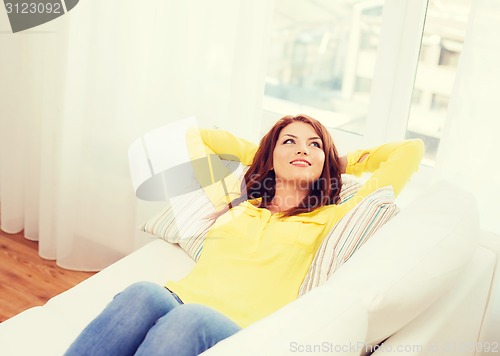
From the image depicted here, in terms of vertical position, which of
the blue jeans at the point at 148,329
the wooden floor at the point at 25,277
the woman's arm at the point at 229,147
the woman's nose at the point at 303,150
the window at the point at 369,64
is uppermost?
the window at the point at 369,64

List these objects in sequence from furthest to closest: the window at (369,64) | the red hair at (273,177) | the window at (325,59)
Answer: the window at (325,59) < the window at (369,64) < the red hair at (273,177)

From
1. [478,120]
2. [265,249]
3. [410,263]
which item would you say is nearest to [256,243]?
[265,249]

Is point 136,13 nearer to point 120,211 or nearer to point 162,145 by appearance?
point 162,145

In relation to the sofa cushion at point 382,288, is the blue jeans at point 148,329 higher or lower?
lower

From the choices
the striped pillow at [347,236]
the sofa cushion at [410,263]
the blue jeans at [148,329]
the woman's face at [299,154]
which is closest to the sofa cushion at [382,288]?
the sofa cushion at [410,263]

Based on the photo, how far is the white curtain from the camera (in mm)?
1822

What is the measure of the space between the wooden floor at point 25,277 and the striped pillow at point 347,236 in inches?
48.4

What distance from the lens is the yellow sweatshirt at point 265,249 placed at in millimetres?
1712

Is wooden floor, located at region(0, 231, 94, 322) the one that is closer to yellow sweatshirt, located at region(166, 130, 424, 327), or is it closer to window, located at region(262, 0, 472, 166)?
yellow sweatshirt, located at region(166, 130, 424, 327)

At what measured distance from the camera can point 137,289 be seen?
5.03 ft

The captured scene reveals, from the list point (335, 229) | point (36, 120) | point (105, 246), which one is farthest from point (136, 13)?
point (335, 229)

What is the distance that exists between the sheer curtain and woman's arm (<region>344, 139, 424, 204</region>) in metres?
0.55

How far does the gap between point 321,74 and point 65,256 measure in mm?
1379

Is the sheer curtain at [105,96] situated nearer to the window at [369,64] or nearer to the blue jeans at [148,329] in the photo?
the window at [369,64]
